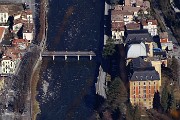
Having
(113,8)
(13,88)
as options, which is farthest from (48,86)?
(113,8)

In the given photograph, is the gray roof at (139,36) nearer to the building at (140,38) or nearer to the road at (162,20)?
the building at (140,38)

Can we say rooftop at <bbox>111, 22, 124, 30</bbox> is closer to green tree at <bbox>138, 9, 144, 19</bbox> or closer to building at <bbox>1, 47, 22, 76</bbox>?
green tree at <bbox>138, 9, 144, 19</bbox>

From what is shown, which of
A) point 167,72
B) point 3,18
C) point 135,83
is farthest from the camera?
point 3,18

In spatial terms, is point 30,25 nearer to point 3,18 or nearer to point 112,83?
point 3,18

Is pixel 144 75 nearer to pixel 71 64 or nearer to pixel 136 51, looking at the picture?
pixel 136 51

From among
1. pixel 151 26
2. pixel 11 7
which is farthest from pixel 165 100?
pixel 11 7

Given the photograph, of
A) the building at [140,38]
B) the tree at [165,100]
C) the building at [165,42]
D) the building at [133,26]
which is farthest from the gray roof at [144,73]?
the building at [133,26]
